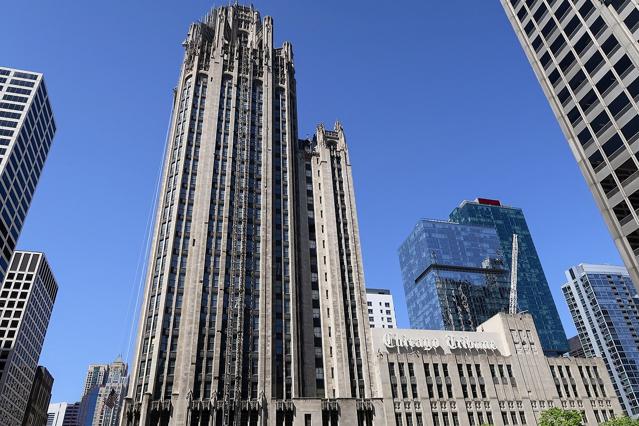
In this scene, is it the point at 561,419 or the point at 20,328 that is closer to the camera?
the point at 561,419

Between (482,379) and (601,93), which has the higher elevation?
(601,93)

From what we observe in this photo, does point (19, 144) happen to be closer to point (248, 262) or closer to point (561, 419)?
point (248, 262)

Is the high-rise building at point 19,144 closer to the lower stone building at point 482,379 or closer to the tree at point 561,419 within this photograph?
the lower stone building at point 482,379

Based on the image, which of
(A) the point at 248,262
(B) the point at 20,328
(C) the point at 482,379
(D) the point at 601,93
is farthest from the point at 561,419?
(B) the point at 20,328

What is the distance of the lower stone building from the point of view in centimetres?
9281

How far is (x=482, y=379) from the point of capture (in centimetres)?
9950

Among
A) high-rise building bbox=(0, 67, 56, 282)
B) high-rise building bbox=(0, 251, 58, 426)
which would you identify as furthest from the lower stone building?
high-rise building bbox=(0, 251, 58, 426)

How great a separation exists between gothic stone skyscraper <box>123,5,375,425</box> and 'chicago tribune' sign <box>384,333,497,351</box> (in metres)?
6.23

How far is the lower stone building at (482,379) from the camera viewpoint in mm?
92812

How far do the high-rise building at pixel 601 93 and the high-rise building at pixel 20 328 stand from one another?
6715 inches

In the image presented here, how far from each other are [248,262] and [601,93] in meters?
67.4

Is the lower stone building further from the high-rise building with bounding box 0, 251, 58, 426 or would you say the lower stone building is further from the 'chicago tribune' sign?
the high-rise building with bounding box 0, 251, 58, 426

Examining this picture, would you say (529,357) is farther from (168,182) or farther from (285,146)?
(168,182)

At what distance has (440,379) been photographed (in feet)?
318
